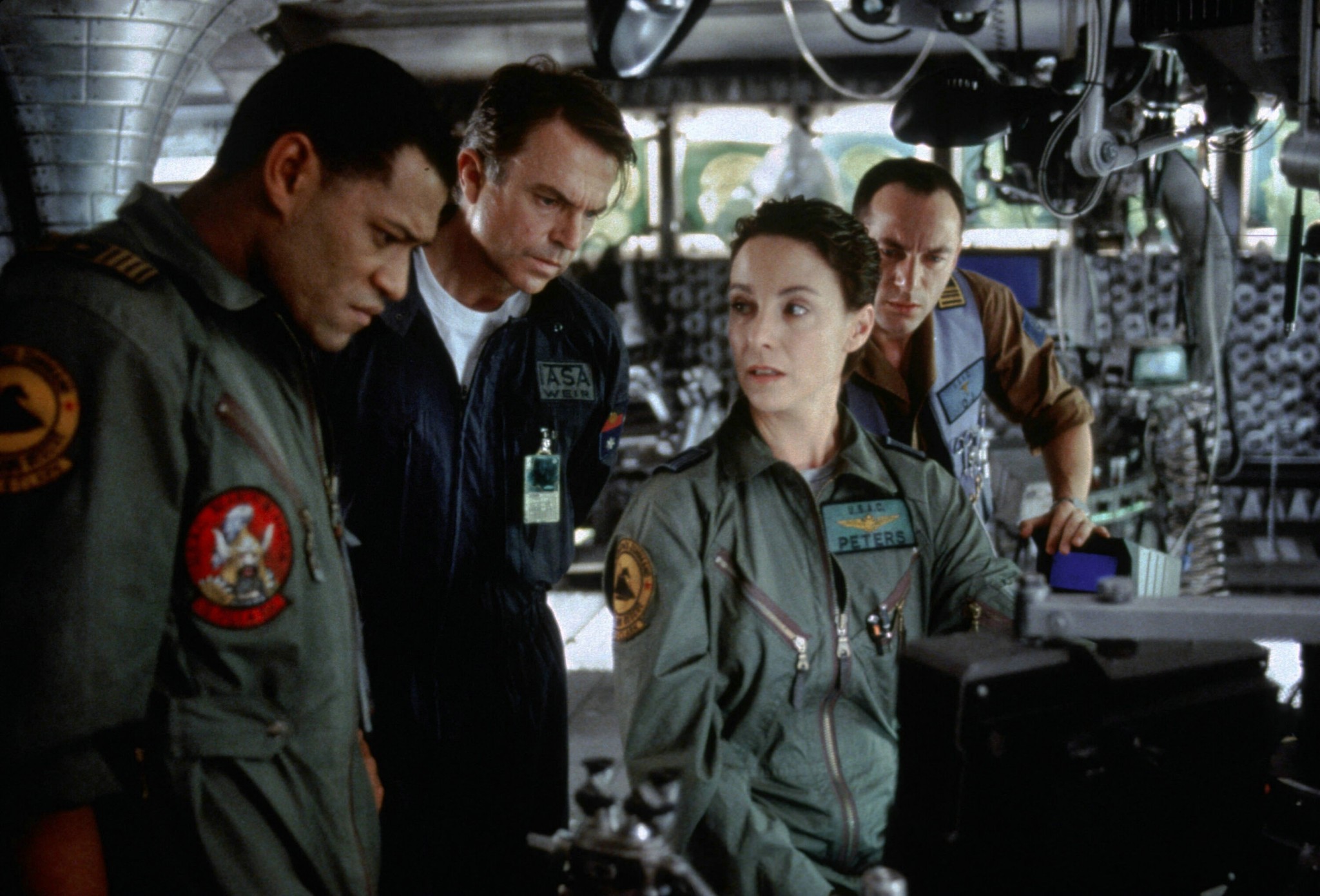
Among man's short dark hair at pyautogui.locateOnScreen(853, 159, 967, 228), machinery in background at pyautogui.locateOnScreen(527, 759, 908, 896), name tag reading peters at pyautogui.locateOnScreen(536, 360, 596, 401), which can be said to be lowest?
machinery in background at pyautogui.locateOnScreen(527, 759, 908, 896)

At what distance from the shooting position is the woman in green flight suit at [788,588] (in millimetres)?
1404

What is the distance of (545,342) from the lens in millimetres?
2004

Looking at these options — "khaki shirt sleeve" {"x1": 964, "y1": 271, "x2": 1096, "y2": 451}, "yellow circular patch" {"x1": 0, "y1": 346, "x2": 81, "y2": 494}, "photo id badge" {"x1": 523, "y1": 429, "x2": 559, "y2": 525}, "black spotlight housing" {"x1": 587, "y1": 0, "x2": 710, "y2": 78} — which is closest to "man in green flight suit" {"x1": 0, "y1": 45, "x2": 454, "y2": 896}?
"yellow circular patch" {"x1": 0, "y1": 346, "x2": 81, "y2": 494}

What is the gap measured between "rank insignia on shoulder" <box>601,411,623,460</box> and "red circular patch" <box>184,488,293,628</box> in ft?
3.62

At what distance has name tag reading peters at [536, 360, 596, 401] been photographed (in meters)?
1.98

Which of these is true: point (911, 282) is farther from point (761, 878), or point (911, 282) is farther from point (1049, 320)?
point (1049, 320)

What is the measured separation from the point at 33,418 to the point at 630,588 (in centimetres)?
83

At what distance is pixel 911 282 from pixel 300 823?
5.61 ft

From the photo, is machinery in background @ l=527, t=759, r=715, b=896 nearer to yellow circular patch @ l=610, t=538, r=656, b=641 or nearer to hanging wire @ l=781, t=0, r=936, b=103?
yellow circular patch @ l=610, t=538, r=656, b=641

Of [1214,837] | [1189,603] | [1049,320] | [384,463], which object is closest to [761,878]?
[1214,837]

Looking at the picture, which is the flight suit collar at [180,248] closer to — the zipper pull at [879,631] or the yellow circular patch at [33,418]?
the yellow circular patch at [33,418]

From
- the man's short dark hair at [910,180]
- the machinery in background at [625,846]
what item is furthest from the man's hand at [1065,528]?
the machinery in background at [625,846]

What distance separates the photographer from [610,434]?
223 centimetres

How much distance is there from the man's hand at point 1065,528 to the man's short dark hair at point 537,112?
110 centimetres
